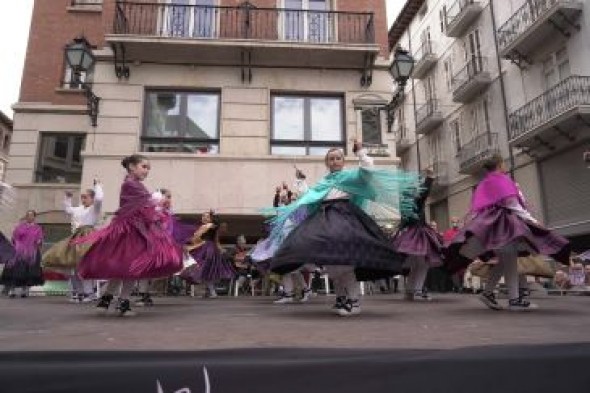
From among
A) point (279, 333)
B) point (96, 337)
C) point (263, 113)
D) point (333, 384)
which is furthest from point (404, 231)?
point (263, 113)

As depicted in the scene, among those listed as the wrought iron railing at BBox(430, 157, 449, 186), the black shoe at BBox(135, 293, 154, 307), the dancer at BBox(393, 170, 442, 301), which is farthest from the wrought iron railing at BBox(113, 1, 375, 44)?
the wrought iron railing at BBox(430, 157, 449, 186)

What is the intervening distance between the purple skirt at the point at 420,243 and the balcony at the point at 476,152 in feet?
52.9

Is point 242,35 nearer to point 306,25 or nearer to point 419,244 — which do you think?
point 306,25

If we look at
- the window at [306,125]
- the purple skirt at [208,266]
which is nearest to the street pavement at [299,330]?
the purple skirt at [208,266]

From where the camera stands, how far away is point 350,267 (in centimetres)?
552

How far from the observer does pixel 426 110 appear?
30.8 meters

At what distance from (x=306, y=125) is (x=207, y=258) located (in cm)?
626

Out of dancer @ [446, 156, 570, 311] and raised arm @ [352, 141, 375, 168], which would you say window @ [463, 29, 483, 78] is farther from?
raised arm @ [352, 141, 375, 168]

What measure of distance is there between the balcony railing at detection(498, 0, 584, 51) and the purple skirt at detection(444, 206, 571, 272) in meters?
16.1

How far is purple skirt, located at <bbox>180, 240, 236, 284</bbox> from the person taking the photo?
10.9 meters

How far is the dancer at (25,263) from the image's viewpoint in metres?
11.7

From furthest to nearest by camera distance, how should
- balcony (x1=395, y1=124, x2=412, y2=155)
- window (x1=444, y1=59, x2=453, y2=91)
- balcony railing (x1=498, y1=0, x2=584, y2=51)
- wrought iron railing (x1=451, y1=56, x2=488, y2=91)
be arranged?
balcony (x1=395, y1=124, x2=412, y2=155), window (x1=444, y1=59, x2=453, y2=91), wrought iron railing (x1=451, y1=56, x2=488, y2=91), balcony railing (x1=498, y1=0, x2=584, y2=51)

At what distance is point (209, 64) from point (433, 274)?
8662 millimetres

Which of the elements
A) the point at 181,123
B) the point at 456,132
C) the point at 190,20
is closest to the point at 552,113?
the point at 456,132
